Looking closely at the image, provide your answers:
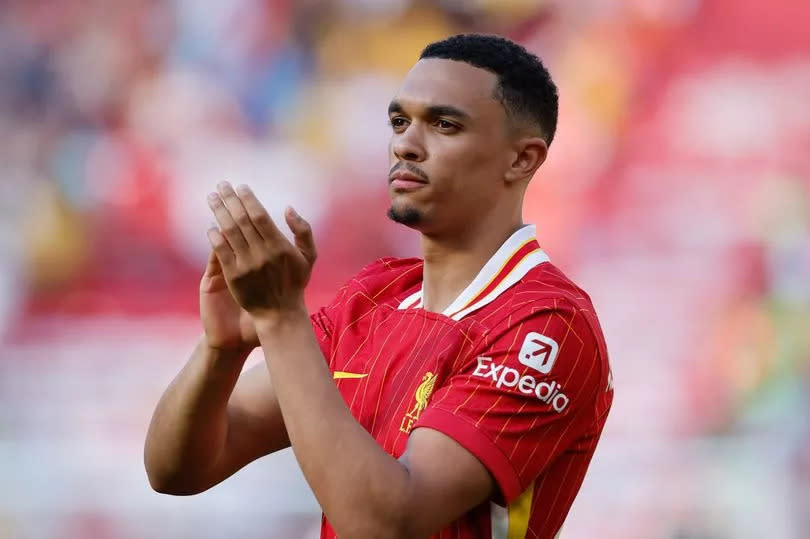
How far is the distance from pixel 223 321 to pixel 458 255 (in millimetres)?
506

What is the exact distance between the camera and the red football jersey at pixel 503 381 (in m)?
2.21

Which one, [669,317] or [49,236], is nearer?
[669,317]

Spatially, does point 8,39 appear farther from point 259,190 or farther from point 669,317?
point 669,317

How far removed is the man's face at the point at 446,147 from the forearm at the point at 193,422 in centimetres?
46

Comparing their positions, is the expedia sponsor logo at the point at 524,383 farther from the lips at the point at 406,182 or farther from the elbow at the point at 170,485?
the elbow at the point at 170,485

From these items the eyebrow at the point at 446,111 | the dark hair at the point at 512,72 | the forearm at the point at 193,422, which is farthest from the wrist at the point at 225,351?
the dark hair at the point at 512,72

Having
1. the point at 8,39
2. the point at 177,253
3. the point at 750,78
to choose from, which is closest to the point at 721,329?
the point at 750,78

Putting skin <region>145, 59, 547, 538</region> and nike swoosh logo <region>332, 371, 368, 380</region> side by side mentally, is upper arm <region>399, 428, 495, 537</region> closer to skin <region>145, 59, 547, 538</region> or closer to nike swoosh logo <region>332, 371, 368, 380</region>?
skin <region>145, 59, 547, 538</region>

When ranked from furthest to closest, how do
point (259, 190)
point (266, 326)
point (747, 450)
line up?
point (259, 190), point (747, 450), point (266, 326)

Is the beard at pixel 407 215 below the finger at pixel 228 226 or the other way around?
the other way around

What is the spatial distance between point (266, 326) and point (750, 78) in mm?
4026

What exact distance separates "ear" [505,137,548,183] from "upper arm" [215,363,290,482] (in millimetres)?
662

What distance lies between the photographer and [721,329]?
539cm

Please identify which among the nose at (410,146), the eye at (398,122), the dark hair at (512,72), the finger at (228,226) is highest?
the dark hair at (512,72)
